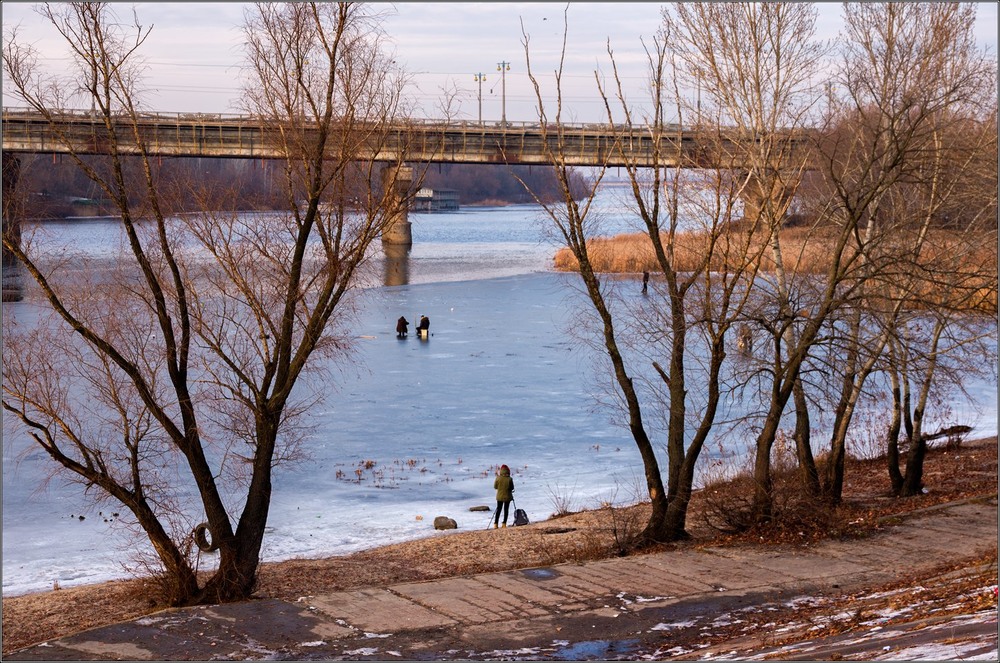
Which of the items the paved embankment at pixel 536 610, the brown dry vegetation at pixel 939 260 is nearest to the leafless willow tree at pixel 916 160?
the brown dry vegetation at pixel 939 260

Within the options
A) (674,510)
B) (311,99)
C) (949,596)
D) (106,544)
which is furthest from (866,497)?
(106,544)

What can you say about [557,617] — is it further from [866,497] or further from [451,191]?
[451,191]

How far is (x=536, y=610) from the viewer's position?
→ 10781mm

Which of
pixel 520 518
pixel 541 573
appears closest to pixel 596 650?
pixel 541 573

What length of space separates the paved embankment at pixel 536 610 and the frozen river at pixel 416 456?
3.66 m

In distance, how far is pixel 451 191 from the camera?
125 metres

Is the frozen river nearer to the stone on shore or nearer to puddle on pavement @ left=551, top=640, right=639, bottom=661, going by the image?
the stone on shore

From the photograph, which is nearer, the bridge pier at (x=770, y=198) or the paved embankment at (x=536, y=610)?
the paved embankment at (x=536, y=610)

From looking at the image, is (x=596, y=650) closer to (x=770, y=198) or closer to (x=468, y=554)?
(x=468, y=554)

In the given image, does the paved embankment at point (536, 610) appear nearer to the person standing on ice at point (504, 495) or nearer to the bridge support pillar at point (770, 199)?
the person standing on ice at point (504, 495)

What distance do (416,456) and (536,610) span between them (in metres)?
9.83

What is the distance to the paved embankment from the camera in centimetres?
963

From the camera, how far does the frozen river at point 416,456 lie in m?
15.6

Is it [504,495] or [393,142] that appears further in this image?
[393,142]
